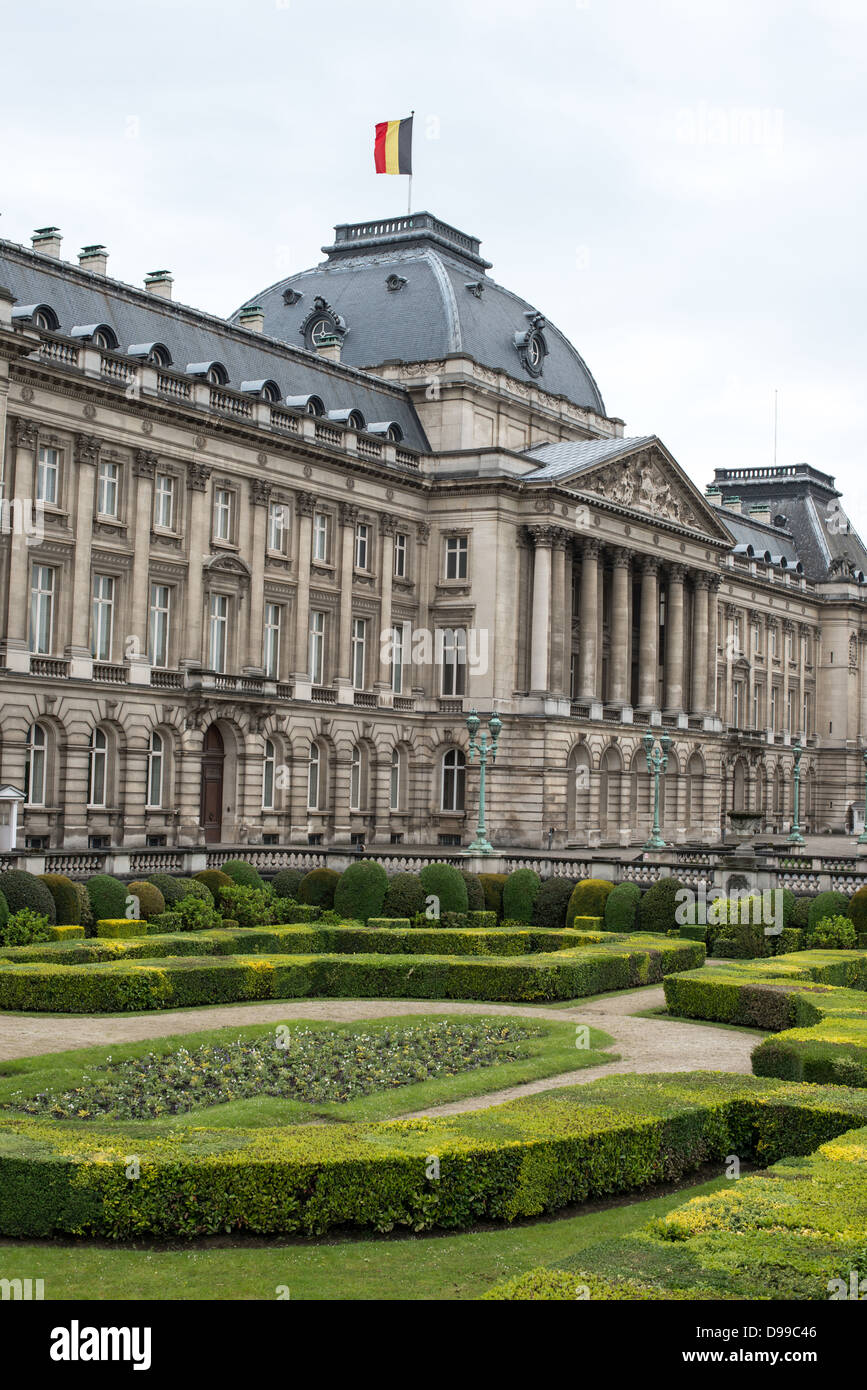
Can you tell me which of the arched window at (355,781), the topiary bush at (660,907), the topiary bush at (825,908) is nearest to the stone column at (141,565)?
the arched window at (355,781)

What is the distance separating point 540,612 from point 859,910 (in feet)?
114

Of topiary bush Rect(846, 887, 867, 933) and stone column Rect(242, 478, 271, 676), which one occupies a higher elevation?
stone column Rect(242, 478, 271, 676)

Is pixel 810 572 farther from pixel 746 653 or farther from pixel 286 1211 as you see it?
pixel 286 1211

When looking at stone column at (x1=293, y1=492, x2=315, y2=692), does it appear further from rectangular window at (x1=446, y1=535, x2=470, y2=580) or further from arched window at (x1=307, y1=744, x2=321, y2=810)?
rectangular window at (x1=446, y1=535, x2=470, y2=580)

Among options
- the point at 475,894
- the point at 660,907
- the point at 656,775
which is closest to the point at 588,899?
the point at 660,907

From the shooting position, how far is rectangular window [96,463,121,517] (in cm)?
6028

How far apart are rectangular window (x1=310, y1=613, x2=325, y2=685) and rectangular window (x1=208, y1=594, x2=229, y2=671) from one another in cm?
561

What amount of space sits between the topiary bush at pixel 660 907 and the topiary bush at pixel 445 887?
17.2 feet

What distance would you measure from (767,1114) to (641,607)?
6963cm

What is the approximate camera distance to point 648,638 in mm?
90125

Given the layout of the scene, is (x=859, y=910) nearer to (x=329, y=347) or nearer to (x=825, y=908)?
(x=825, y=908)

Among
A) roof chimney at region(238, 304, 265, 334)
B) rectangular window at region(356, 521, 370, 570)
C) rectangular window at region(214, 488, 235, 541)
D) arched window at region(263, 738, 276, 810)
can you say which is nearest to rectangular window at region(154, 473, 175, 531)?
rectangular window at region(214, 488, 235, 541)
